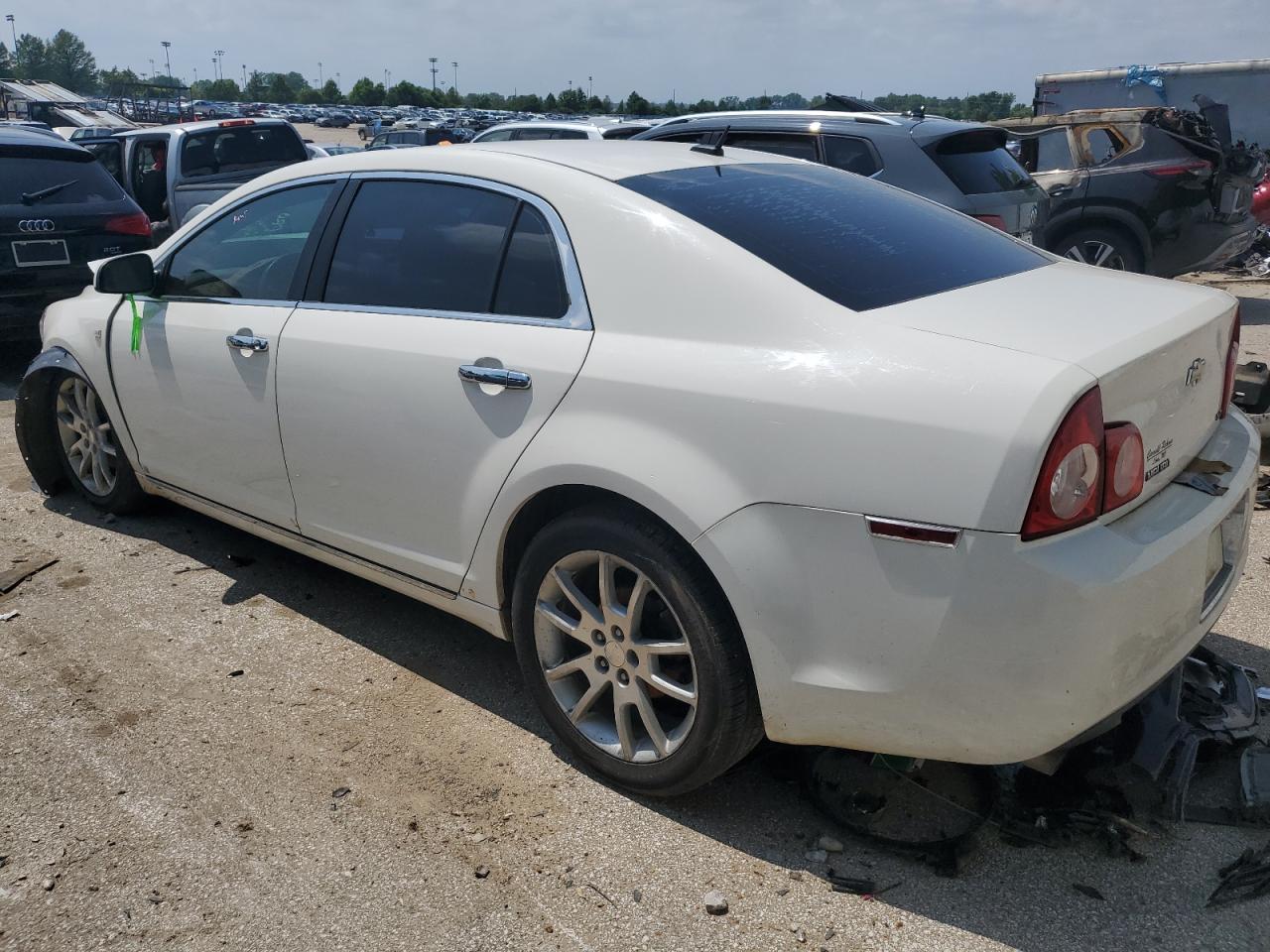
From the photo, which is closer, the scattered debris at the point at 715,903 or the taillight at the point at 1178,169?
the scattered debris at the point at 715,903

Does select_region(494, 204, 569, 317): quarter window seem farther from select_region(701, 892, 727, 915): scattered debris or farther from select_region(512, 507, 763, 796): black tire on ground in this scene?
select_region(701, 892, 727, 915): scattered debris

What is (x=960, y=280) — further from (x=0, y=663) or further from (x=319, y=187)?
(x=0, y=663)

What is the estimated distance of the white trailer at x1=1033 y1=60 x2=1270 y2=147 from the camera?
60.4 ft

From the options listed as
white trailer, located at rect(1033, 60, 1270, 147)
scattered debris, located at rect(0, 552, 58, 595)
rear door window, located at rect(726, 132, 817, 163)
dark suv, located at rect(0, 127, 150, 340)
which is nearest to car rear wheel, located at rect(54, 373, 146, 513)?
scattered debris, located at rect(0, 552, 58, 595)

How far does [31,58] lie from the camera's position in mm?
148375

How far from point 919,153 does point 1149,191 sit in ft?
12.1

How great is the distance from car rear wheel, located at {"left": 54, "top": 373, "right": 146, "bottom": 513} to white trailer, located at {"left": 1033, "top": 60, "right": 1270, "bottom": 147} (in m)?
18.7

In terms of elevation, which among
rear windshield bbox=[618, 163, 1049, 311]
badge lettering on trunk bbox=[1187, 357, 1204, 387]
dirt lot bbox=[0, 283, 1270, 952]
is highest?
rear windshield bbox=[618, 163, 1049, 311]

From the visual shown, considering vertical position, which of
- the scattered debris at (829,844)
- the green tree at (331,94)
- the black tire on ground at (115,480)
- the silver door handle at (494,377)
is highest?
the green tree at (331,94)

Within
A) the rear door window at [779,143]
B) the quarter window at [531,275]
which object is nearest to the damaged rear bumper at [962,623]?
the quarter window at [531,275]

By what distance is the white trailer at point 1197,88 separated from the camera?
18.4 m

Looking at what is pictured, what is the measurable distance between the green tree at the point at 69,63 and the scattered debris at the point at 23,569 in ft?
530

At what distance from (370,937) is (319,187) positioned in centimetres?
251

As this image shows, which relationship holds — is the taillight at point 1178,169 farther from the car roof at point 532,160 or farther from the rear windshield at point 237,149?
the rear windshield at point 237,149
